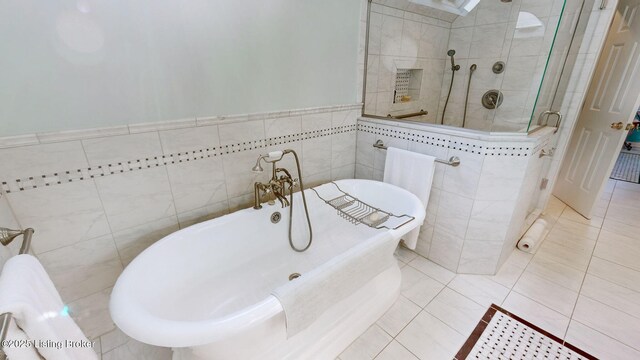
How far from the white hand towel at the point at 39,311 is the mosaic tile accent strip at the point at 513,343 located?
1597 mm

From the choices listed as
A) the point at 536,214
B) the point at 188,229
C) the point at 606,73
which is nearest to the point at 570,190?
the point at 536,214

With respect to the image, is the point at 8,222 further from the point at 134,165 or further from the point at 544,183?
the point at 544,183

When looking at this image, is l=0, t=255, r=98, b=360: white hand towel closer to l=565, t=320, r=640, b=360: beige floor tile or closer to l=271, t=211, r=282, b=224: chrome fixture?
l=271, t=211, r=282, b=224: chrome fixture

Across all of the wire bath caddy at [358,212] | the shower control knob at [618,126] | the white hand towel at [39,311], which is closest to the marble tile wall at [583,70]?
the shower control knob at [618,126]

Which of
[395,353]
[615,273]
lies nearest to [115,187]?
[395,353]

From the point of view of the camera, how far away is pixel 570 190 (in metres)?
2.82

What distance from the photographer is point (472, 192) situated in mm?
1706

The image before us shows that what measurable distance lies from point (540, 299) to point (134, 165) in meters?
2.56

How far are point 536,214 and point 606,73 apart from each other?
1.44m

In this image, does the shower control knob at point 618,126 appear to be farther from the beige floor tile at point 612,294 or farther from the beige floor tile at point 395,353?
the beige floor tile at point 395,353

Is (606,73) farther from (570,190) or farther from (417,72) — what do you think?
(417,72)

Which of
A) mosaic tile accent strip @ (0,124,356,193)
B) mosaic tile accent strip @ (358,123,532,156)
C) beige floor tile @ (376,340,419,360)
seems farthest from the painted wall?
beige floor tile @ (376,340,419,360)

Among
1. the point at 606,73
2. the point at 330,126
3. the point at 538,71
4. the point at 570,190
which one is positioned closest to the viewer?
the point at 538,71

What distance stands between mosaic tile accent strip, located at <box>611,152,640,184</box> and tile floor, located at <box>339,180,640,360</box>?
1.76 metres
